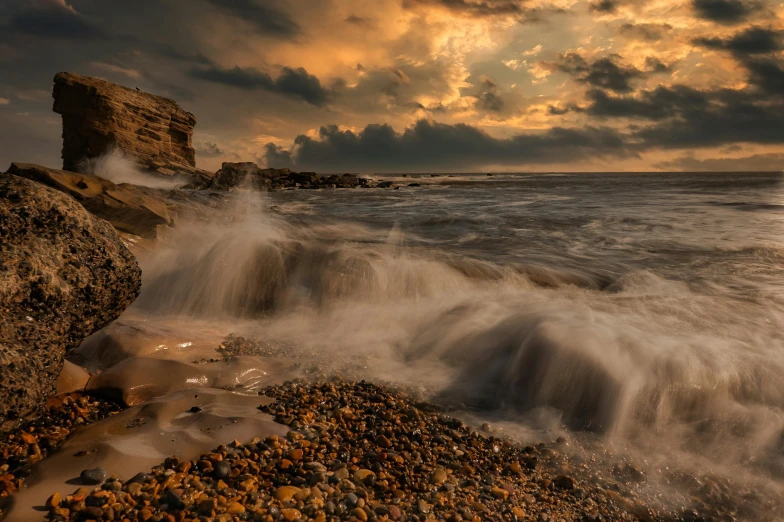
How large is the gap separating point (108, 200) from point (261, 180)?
31372 millimetres

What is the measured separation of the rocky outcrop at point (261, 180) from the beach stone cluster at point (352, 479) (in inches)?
1199

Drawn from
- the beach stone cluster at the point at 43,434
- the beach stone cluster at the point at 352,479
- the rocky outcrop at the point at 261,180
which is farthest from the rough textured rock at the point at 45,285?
the rocky outcrop at the point at 261,180

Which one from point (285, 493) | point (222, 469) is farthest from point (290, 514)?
point (222, 469)

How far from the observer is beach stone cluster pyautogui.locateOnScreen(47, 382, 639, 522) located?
266 centimetres

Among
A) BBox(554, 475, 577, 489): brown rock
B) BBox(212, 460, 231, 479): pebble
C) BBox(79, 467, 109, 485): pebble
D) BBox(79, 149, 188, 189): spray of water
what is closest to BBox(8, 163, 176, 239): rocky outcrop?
BBox(79, 467, 109, 485): pebble

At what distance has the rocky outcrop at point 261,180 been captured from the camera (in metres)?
33.4

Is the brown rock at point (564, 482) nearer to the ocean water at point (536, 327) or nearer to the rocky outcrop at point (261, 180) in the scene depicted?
the ocean water at point (536, 327)

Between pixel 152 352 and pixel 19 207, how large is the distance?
2.02m

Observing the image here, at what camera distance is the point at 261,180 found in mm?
39719

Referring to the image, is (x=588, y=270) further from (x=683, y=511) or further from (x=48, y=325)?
(x=48, y=325)

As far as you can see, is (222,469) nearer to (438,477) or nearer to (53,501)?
(53,501)

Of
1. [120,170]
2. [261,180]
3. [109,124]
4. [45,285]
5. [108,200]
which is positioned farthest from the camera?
[261,180]

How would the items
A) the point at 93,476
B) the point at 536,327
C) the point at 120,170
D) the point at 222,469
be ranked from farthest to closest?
the point at 120,170 → the point at 536,327 → the point at 222,469 → the point at 93,476

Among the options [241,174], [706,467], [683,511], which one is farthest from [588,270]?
[241,174]
